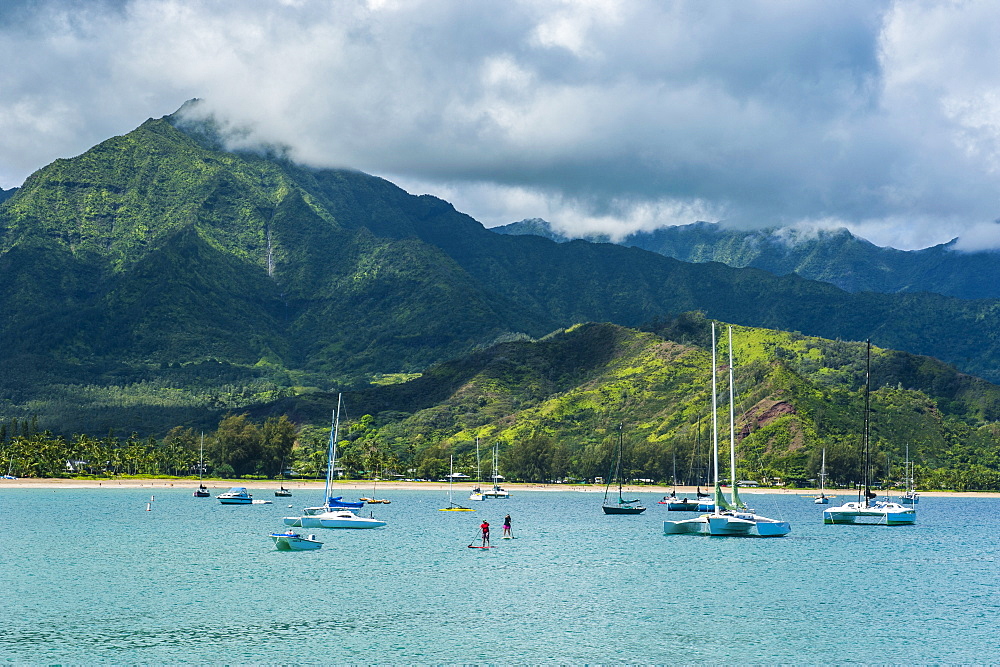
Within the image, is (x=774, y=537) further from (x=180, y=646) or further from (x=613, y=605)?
(x=180, y=646)

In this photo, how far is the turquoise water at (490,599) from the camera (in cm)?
5972

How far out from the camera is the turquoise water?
59.7 meters

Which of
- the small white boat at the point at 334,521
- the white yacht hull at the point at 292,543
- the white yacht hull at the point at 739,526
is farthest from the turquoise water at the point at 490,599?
the small white boat at the point at 334,521

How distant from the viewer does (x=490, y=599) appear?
78688mm

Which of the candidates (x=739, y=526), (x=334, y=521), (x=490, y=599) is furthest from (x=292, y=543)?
(x=739, y=526)

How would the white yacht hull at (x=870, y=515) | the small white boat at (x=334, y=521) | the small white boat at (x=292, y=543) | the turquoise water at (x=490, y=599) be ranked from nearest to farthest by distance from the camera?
the turquoise water at (x=490, y=599) → the small white boat at (x=292, y=543) → the small white boat at (x=334, y=521) → the white yacht hull at (x=870, y=515)

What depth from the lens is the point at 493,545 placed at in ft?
410

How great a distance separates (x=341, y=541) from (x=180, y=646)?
231ft

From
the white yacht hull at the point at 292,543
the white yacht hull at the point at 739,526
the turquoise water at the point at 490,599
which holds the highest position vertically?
the white yacht hull at the point at 739,526

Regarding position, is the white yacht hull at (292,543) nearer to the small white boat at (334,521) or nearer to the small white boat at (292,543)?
the small white boat at (292,543)

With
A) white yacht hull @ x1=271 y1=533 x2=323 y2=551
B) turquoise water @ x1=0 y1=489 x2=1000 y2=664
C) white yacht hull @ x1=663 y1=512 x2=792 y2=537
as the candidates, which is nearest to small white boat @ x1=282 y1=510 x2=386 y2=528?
turquoise water @ x1=0 y1=489 x2=1000 y2=664

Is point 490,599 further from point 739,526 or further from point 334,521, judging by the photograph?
point 334,521

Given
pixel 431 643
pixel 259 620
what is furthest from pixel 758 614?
pixel 259 620

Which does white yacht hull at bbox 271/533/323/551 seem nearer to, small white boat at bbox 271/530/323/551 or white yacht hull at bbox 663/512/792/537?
small white boat at bbox 271/530/323/551
